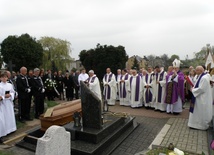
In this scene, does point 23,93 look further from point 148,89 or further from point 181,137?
point 148,89

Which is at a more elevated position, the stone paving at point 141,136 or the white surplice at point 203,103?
the white surplice at point 203,103

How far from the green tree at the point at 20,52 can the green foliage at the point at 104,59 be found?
8.99 meters

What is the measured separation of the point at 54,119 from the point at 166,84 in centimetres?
537

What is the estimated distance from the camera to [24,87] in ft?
25.0

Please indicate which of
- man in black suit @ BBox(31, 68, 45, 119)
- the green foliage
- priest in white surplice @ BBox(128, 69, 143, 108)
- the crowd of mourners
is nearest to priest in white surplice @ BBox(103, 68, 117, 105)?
the crowd of mourners

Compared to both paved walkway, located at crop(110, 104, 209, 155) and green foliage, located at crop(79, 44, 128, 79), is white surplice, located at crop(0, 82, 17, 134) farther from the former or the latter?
green foliage, located at crop(79, 44, 128, 79)

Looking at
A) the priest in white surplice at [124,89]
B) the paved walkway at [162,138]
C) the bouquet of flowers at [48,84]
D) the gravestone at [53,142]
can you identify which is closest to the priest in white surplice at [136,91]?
the priest in white surplice at [124,89]

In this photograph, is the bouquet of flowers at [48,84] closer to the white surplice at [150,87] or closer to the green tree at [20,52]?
the white surplice at [150,87]

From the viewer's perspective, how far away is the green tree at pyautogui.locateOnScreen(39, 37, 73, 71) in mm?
34688

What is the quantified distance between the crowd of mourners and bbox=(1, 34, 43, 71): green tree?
52.9ft

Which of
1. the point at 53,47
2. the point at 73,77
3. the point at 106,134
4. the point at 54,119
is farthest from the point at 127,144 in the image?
the point at 53,47

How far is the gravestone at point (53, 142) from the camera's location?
323 centimetres

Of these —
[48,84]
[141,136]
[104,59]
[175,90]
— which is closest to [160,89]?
[175,90]

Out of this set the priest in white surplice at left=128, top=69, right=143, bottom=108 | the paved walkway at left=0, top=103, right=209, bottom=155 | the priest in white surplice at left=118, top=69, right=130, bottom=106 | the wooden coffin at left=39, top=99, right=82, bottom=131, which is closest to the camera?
the paved walkway at left=0, top=103, right=209, bottom=155
